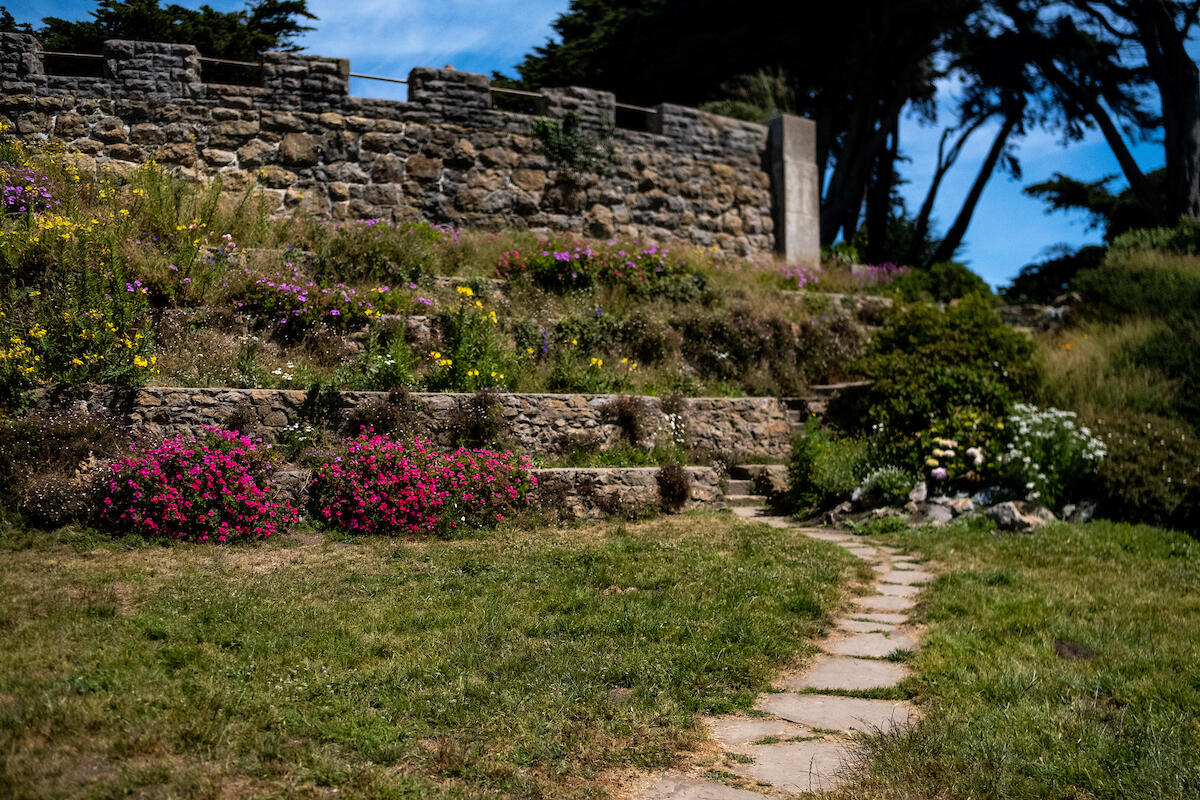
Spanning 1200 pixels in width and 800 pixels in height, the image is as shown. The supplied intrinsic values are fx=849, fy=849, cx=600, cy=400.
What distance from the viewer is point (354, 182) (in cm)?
1233

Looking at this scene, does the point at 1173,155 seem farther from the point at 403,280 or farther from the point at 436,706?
the point at 436,706

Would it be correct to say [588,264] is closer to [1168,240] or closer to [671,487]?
[671,487]

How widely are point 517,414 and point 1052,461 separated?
5.59 meters

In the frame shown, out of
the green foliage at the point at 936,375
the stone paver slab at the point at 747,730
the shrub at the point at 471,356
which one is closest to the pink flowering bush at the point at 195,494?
the shrub at the point at 471,356

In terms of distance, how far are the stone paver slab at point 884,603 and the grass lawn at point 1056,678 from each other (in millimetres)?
179

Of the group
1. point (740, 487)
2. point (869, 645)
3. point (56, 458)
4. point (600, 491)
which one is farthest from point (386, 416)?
point (869, 645)

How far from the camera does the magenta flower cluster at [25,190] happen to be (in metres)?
9.01

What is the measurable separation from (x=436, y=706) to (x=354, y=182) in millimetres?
10067

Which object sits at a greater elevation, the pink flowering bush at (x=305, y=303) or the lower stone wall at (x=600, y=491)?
the pink flowering bush at (x=305, y=303)

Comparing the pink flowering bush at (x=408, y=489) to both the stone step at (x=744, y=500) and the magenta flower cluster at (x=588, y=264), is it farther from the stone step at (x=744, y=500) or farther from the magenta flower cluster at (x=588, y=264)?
the magenta flower cluster at (x=588, y=264)

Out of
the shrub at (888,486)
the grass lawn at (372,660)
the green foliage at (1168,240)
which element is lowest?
the grass lawn at (372,660)

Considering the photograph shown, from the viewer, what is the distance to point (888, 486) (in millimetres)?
9102

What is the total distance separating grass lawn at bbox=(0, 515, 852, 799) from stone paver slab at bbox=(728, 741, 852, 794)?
1.04 feet

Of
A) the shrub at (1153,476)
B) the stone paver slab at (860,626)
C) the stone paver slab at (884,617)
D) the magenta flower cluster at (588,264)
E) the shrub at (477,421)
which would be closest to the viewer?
the stone paver slab at (860,626)
